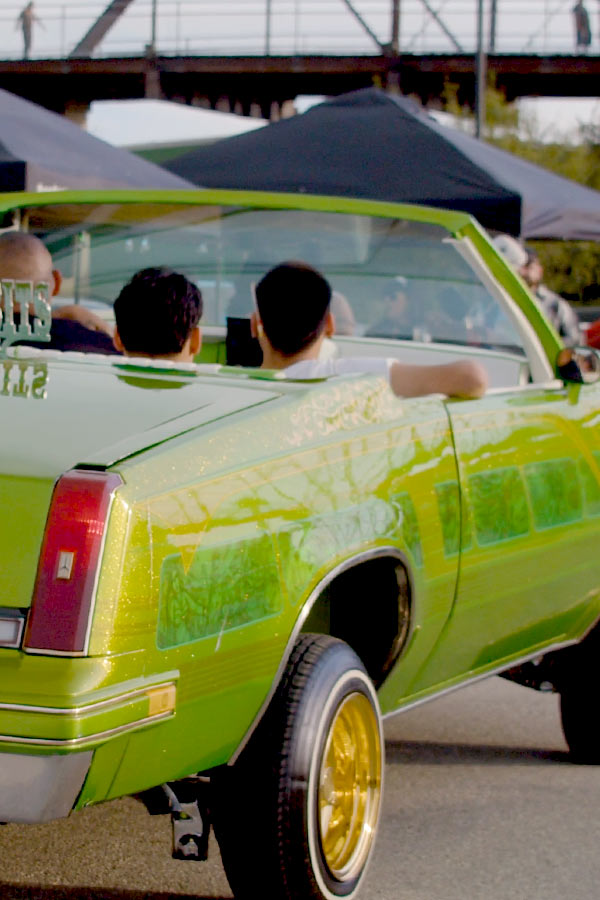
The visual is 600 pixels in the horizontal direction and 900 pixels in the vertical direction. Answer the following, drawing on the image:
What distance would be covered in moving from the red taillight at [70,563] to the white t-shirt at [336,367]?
1.43 metres

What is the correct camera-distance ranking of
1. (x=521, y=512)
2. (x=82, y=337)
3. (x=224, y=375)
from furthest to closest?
(x=82, y=337), (x=521, y=512), (x=224, y=375)

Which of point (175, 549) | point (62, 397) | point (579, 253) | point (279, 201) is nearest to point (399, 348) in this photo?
point (279, 201)

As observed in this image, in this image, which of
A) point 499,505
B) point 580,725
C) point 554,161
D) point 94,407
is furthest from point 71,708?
point 554,161

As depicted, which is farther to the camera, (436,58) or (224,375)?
(436,58)

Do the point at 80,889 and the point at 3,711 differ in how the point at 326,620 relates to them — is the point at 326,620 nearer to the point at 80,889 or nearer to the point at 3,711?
the point at 80,889

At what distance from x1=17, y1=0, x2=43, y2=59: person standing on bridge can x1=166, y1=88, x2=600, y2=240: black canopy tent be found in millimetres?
34055

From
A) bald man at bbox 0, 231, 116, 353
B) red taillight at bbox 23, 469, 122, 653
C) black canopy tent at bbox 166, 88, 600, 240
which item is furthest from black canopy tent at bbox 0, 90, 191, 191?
red taillight at bbox 23, 469, 122, 653

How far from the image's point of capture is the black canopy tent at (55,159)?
8336mm

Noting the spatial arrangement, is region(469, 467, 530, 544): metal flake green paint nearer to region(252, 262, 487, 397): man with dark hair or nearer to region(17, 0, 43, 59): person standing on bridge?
region(252, 262, 487, 397): man with dark hair

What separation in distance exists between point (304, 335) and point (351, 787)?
4.10ft

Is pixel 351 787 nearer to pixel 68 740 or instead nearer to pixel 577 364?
pixel 68 740

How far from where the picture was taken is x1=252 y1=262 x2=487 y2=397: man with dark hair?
4.06m

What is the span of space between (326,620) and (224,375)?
61 centimetres

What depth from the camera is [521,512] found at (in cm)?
417
